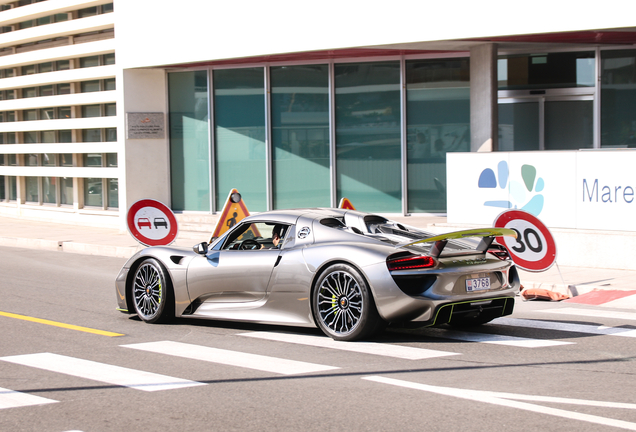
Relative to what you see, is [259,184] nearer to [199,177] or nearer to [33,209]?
[199,177]

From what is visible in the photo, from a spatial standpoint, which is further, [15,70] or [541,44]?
[15,70]

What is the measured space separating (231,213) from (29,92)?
15.7 metres

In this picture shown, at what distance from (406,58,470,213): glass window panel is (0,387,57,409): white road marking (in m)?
13.7

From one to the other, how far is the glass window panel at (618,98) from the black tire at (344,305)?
1178 centimetres

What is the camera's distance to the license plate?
7465mm

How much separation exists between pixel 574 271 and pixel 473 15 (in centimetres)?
584

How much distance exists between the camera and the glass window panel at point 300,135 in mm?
A: 19812

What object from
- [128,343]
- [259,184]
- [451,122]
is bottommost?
[128,343]

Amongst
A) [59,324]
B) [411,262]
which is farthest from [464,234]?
[59,324]

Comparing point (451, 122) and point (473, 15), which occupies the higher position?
point (473, 15)

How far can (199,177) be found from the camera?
21.6 m

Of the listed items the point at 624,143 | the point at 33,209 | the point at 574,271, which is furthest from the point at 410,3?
the point at 33,209

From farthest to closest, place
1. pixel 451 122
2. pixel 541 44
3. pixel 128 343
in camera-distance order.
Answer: pixel 451 122, pixel 541 44, pixel 128 343

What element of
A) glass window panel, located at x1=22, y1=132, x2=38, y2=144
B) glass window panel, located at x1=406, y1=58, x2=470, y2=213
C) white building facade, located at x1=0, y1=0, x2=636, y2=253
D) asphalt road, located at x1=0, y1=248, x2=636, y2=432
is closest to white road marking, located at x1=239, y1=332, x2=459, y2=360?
asphalt road, located at x1=0, y1=248, x2=636, y2=432
